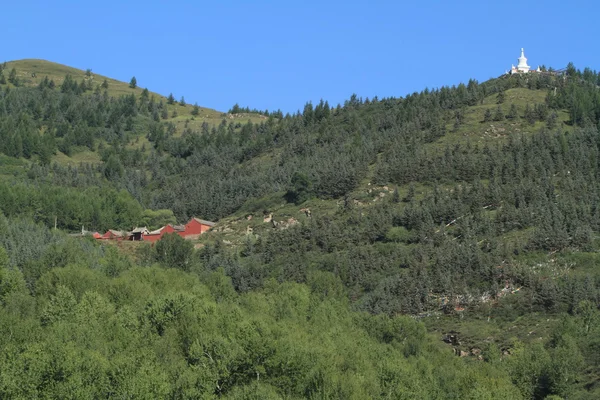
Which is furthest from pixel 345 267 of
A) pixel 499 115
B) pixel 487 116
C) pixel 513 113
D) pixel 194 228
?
pixel 513 113

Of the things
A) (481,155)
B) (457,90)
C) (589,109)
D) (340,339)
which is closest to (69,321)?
(340,339)

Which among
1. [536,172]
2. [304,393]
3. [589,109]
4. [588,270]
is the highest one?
[589,109]

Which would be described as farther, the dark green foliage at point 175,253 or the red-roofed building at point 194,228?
the red-roofed building at point 194,228

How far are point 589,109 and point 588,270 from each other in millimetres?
69205

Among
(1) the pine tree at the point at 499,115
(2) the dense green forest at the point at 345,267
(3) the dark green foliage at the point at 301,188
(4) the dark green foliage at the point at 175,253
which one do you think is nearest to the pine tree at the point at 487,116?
(2) the dense green forest at the point at 345,267

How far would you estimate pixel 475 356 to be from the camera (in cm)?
9212

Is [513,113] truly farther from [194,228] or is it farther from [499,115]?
[194,228]

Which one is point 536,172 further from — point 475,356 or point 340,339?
point 340,339

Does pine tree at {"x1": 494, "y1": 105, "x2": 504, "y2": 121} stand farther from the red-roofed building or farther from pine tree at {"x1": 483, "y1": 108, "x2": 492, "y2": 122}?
the red-roofed building

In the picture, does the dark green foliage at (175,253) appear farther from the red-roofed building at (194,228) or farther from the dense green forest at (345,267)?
the red-roofed building at (194,228)

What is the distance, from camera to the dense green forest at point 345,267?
222 feet

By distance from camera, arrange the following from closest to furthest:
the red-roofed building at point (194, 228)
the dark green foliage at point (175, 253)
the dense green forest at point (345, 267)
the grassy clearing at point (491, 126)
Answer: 1. the dense green forest at point (345, 267)
2. the dark green foliage at point (175, 253)
3. the red-roofed building at point (194, 228)
4. the grassy clearing at point (491, 126)

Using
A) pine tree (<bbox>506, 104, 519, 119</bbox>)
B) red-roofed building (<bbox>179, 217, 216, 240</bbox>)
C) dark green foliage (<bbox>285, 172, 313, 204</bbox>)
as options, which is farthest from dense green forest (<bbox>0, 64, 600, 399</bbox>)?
red-roofed building (<bbox>179, 217, 216, 240</bbox>)

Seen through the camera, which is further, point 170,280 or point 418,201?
point 418,201
